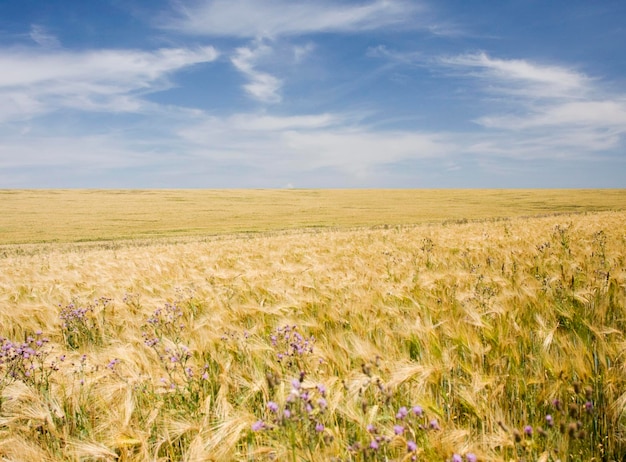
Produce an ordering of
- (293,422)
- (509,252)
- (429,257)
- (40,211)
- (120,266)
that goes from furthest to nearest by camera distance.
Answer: (40,211), (120,266), (429,257), (509,252), (293,422)

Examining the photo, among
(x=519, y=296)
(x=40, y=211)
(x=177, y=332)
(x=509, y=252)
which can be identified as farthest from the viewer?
(x=40, y=211)

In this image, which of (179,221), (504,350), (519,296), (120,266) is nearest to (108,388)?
(504,350)

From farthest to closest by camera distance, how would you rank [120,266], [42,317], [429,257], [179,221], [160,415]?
1. [179,221]
2. [120,266]
3. [429,257]
4. [42,317]
5. [160,415]

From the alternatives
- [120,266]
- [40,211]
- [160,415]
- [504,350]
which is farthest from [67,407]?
[40,211]

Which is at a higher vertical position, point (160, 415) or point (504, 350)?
point (504, 350)

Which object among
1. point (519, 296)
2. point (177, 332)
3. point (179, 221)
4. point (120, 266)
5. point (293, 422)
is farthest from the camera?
point (179, 221)

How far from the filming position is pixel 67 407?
7.52 ft

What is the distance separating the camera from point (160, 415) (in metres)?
2.25

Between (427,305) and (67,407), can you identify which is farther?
(427,305)

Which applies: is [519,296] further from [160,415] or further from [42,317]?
[42,317]

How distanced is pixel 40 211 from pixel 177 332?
58.4 m

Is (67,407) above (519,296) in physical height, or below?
below

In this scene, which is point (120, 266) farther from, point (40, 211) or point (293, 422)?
point (40, 211)

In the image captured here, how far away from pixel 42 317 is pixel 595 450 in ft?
17.3
